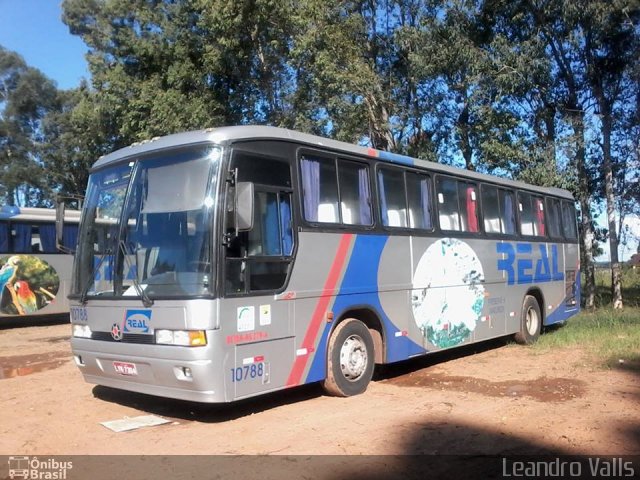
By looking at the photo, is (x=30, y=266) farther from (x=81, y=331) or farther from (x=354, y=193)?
(x=354, y=193)

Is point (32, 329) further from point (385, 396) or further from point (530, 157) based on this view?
point (530, 157)

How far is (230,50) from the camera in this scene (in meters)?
18.3

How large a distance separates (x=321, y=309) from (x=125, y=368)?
2336mm

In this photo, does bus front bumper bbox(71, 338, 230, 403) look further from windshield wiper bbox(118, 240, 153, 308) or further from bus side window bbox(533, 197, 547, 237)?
bus side window bbox(533, 197, 547, 237)

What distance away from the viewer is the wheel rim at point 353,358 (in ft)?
25.6

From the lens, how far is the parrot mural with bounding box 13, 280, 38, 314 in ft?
52.7

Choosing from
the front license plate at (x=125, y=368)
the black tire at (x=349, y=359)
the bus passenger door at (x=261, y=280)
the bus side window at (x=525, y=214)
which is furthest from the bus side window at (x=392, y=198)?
the bus side window at (x=525, y=214)

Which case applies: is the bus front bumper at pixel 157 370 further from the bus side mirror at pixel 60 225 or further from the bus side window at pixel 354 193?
the bus side window at pixel 354 193

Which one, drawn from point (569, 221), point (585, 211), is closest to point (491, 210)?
point (569, 221)

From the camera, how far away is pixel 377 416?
6.88 metres

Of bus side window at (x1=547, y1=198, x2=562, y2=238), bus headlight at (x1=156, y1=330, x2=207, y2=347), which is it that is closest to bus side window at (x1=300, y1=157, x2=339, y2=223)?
bus headlight at (x1=156, y1=330, x2=207, y2=347)

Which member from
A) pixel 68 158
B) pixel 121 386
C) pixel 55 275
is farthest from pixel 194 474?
pixel 68 158

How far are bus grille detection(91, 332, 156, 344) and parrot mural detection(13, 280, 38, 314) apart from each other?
34.2 ft

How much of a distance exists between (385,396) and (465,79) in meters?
10.8
